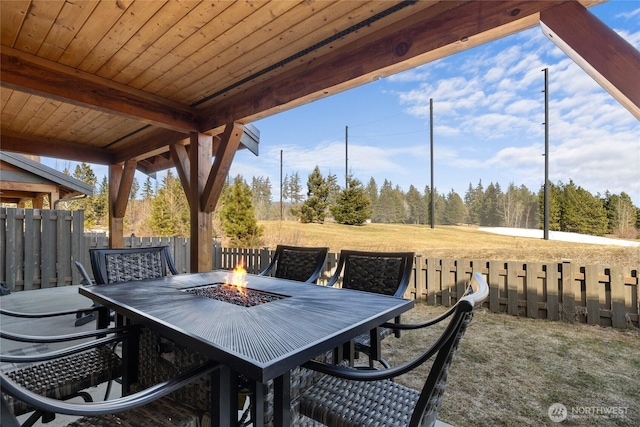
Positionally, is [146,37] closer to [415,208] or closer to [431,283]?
[431,283]

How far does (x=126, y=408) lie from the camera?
88cm

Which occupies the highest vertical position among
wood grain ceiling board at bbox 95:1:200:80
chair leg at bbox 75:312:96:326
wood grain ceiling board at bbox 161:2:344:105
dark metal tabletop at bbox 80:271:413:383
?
wood grain ceiling board at bbox 95:1:200:80

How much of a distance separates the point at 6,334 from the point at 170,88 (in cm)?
248

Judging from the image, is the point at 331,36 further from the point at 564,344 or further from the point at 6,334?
the point at 564,344

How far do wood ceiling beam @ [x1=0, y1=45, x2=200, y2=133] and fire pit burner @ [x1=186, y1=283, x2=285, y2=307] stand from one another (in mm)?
2149

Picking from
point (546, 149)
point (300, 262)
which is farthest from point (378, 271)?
point (546, 149)

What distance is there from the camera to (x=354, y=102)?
50.9 ft

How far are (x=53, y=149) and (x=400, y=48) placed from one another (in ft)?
18.4

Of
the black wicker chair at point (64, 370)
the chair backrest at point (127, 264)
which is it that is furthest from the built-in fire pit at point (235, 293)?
the chair backrest at point (127, 264)

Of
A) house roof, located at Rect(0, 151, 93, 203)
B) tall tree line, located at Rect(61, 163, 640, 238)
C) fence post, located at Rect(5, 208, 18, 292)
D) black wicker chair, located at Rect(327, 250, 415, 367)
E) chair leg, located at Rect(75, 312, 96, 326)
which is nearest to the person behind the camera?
black wicker chair, located at Rect(327, 250, 415, 367)

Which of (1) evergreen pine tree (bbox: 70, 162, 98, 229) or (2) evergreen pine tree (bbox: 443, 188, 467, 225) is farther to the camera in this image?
(1) evergreen pine tree (bbox: 70, 162, 98, 229)

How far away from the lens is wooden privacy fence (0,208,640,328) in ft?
10.9

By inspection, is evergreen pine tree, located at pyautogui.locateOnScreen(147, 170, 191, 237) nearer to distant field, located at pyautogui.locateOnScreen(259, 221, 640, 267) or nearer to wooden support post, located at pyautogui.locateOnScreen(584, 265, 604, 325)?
distant field, located at pyautogui.locateOnScreen(259, 221, 640, 267)

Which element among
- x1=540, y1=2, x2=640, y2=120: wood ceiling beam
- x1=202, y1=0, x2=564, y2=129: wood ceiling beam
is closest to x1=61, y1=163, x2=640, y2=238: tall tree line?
x1=202, y1=0, x2=564, y2=129: wood ceiling beam
